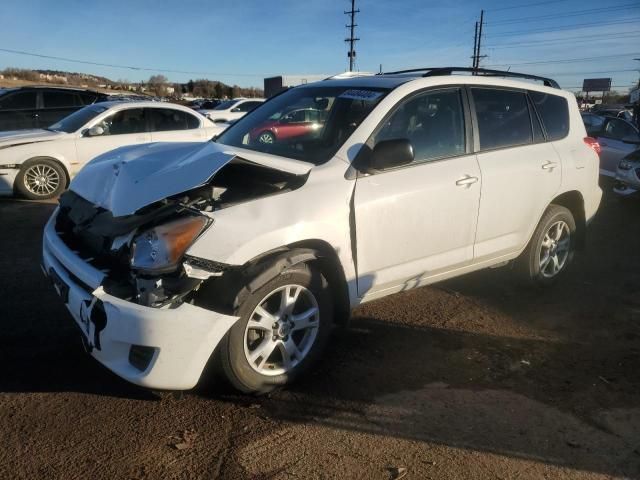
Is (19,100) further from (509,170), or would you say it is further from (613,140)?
(613,140)

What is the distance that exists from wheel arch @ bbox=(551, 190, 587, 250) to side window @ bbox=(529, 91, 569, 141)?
54cm

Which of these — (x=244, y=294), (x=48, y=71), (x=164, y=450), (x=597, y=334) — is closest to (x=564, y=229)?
(x=597, y=334)

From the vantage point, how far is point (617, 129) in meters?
10.1

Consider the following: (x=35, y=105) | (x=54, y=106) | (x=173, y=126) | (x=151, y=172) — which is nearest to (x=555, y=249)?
(x=151, y=172)

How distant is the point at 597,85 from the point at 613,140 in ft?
272

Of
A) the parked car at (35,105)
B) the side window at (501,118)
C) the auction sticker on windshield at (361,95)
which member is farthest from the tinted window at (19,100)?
the side window at (501,118)

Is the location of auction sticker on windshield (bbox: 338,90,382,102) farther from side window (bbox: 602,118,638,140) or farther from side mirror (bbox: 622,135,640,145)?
side window (bbox: 602,118,638,140)

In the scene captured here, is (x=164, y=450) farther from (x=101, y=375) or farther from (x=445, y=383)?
(x=445, y=383)

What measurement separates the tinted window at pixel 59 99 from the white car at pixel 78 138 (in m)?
3.37

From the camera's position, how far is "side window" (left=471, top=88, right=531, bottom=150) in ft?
13.5

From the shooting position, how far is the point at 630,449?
271 cm

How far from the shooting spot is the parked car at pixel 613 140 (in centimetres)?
934

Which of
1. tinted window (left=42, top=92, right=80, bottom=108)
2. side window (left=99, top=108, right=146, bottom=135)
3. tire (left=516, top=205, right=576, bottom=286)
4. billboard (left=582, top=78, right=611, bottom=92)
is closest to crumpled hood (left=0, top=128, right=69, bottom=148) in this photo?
side window (left=99, top=108, right=146, bottom=135)

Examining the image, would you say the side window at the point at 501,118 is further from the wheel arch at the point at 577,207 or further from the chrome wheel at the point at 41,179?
the chrome wheel at the point at 41,179
